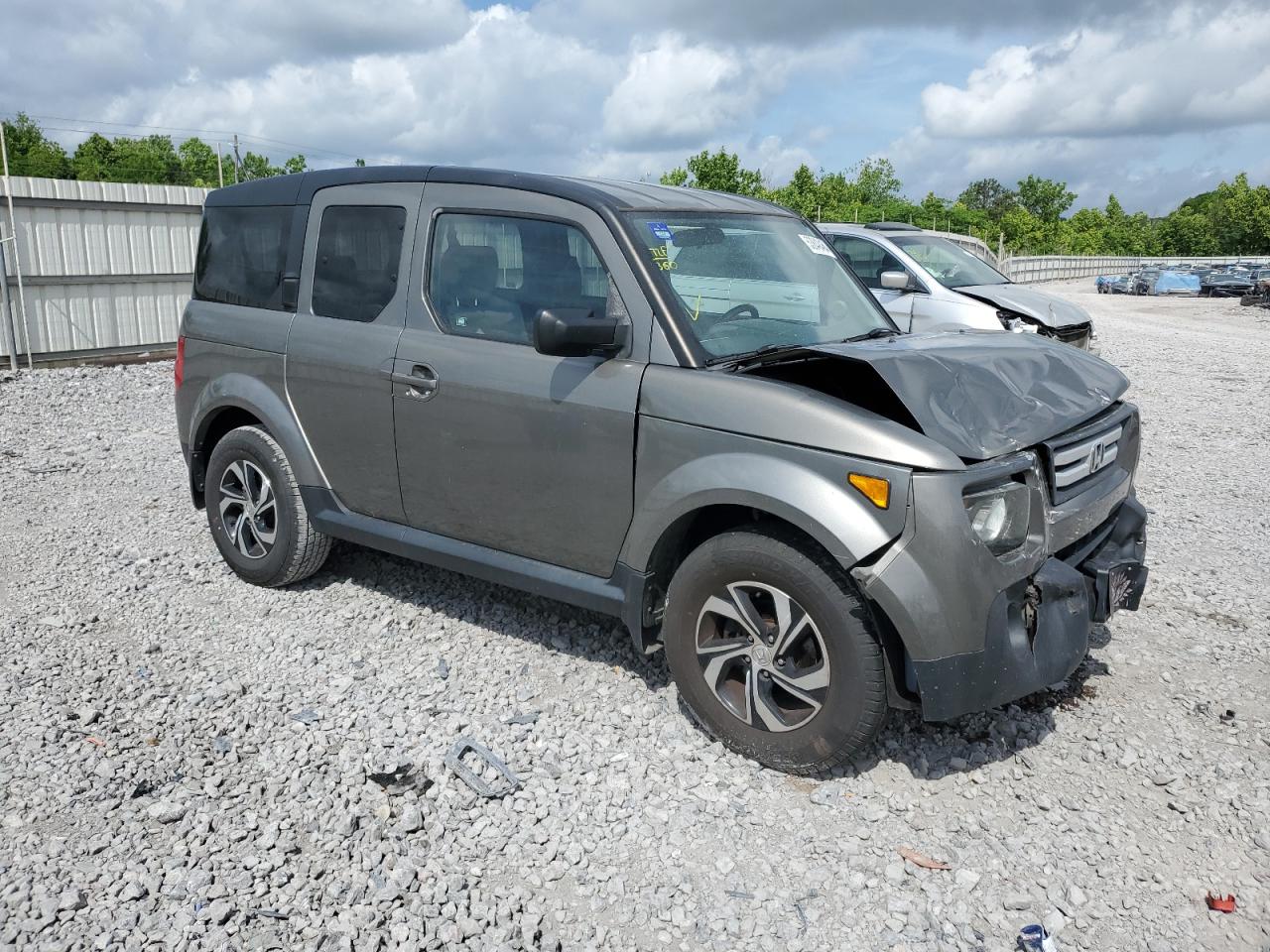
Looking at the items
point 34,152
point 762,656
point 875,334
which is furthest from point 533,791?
point 34,152

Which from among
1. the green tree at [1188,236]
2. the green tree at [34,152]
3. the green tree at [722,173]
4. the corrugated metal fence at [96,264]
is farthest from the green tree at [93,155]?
the green tree at [1188,236]

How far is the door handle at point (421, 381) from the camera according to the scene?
4410mm

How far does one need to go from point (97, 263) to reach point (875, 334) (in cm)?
1160

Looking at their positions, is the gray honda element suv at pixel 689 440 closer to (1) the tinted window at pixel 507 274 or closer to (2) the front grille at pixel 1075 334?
(1) the tinted window at pixel 507 274

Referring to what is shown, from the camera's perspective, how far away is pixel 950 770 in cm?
382

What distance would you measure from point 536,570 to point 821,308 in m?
1.68

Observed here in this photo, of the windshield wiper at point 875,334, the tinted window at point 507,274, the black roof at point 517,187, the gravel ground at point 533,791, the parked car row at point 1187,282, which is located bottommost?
the gravel ground at point 533,791

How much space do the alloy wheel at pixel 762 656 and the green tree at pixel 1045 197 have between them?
109m

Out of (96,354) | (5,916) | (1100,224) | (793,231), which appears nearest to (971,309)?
(793,231)

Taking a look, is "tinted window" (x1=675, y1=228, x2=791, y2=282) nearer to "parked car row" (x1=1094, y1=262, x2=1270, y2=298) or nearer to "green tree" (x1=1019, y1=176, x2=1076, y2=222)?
"parked car row" (x1=1094, y1=262, x2=1270, y2=298)

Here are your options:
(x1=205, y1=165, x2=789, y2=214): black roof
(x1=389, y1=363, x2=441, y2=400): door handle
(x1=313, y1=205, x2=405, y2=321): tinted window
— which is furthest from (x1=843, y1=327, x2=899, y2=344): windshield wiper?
(x1=313, y1=205, x2=405, y2=321): tinted window

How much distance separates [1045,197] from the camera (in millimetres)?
107625

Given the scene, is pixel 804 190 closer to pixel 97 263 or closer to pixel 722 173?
pixel 722 173

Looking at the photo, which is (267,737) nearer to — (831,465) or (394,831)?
(394,831)
